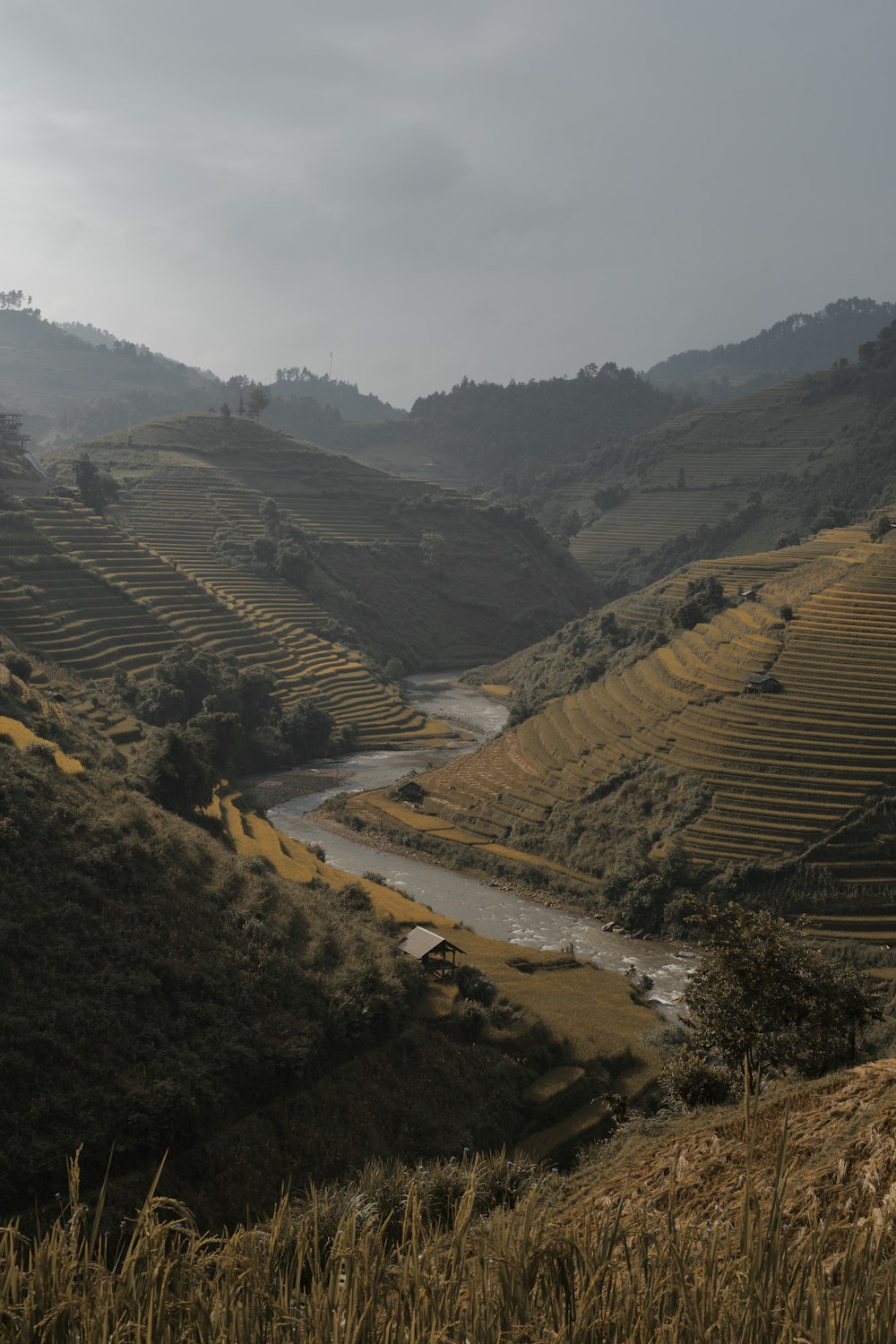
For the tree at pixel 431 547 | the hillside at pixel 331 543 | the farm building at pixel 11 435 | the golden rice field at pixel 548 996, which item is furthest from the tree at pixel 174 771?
the tree at pixel 431 547

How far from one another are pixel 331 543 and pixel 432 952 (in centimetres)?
7872

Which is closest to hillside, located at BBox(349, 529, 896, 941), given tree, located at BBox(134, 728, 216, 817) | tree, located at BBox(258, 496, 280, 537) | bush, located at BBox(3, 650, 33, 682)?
tree, located at BBox(134, 728, 216, 817)

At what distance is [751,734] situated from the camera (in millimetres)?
40094

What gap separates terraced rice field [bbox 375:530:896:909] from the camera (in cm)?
3622

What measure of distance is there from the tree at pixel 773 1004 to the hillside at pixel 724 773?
1624 cm

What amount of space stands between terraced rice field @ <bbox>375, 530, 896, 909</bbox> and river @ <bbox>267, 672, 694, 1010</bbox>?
440 cm

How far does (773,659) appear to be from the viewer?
43781 millimetres

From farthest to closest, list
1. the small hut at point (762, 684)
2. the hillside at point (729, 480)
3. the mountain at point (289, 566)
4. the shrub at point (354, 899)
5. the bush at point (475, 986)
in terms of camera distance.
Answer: the hillside at point (729, 480)
the mountain at point (289, 566)
the small hut at point (762, 684)
the shrub at point (354, 899)
the bush at point (475, 986)

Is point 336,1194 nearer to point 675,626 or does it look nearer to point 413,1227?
point 413,1227

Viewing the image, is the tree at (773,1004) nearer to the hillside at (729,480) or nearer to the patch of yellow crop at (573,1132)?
the patch of yellow crop at (573,1132)

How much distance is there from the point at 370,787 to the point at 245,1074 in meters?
35.9

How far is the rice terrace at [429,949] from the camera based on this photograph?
521cm

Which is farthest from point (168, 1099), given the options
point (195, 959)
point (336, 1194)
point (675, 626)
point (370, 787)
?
point (675, 626)

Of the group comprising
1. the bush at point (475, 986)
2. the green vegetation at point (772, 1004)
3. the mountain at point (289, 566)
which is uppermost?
the mountain at point (289, 566)
